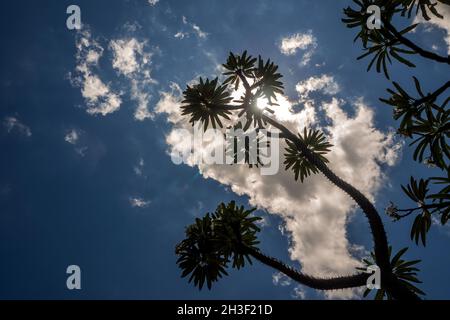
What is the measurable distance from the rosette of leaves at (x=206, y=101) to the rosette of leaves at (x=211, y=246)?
266cm

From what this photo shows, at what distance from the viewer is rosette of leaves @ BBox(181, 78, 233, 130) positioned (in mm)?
8164

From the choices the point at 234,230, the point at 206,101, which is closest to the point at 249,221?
the point at 234,230

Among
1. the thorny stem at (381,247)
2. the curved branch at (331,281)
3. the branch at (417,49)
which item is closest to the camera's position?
the branch at (417,49)

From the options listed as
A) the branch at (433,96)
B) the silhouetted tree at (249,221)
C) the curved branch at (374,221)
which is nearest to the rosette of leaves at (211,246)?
the silhouetted tree at (249,221)

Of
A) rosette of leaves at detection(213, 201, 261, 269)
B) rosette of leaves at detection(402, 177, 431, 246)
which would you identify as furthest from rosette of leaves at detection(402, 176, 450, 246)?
rosette of leaves at detection(213, 201, 261, 269)

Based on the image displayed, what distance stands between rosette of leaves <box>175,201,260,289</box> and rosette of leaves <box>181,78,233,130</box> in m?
2.66

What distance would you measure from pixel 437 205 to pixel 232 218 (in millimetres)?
3979

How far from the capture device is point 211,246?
23.6 ft

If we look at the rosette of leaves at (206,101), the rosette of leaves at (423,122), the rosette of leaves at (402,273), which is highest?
the rosette of leaves at (206,101)

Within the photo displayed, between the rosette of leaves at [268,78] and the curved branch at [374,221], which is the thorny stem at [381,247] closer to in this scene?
the curved branch at [374,221]

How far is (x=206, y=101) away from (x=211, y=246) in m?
3.81

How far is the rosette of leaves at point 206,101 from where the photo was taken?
8164 millimetres

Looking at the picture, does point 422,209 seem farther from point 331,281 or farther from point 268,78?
point 268,78
